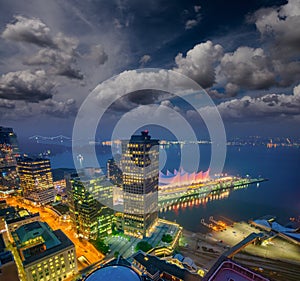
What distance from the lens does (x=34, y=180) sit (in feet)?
210

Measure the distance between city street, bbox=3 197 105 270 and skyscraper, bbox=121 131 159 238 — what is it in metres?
9.16

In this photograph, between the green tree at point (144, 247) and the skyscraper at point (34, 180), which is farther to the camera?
the skyscraper at point (34, 180)

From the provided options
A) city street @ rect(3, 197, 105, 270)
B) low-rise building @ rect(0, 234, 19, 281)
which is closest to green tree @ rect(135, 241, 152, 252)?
city street @ rect(3, 197, 105, 270)

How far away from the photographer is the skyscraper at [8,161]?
71.4m

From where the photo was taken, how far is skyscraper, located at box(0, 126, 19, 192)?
71.4 metres

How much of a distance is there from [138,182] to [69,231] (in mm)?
25214

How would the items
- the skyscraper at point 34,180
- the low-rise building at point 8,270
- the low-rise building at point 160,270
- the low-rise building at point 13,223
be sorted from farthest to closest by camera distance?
the skyscraper at point 34,180, the low-rise building at point 13,223, the low-rise building at point 160,270, the low-rise building at point 8,270

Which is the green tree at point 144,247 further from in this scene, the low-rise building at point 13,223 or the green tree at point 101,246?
the low-rise building at point 13,223

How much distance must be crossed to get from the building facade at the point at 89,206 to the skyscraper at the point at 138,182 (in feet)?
19.1

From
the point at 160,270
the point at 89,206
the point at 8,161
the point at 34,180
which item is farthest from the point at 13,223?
the point at 8,161

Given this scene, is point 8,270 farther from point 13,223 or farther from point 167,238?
point 167,238

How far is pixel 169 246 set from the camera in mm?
35281

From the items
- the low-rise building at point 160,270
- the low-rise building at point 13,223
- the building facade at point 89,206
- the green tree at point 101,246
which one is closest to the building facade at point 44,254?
the green tree at point 101,246

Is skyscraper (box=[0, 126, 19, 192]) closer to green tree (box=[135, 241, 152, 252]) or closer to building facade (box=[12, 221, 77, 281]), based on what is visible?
building facade (box=[12, 221, 77, 281])
